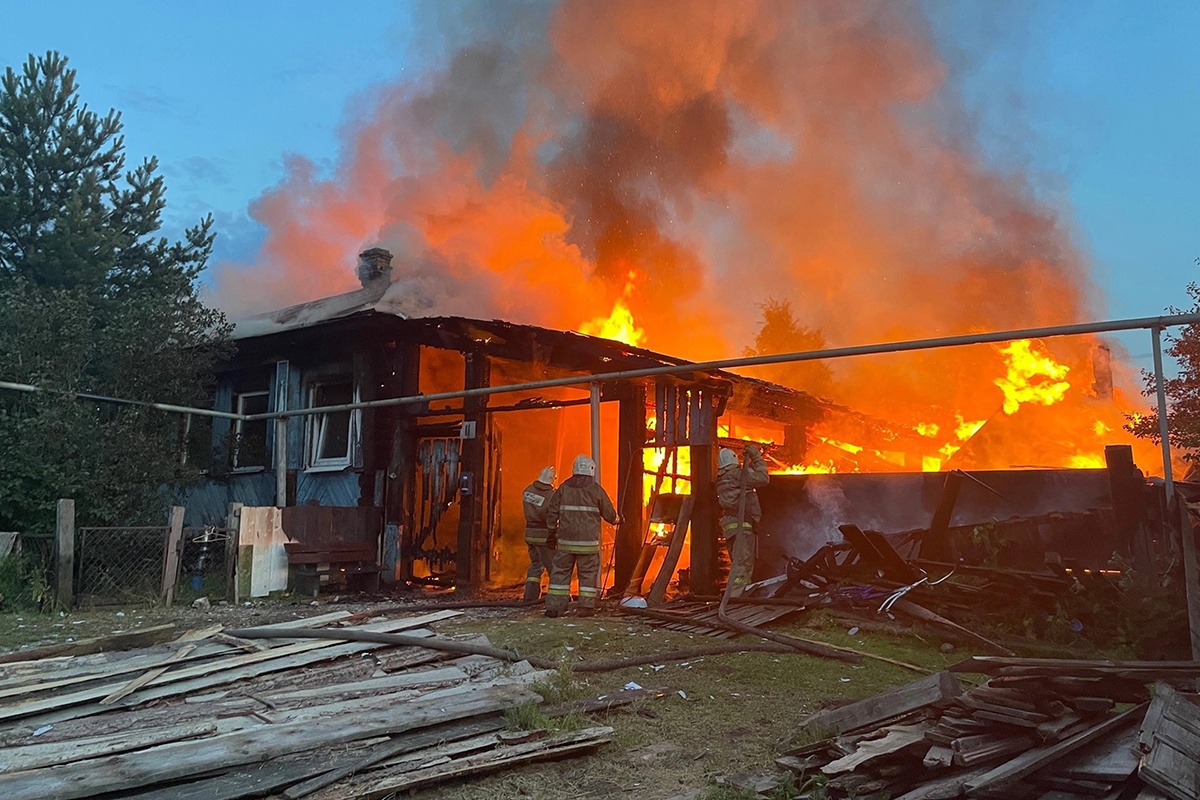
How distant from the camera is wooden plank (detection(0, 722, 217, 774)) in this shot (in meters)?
4.07

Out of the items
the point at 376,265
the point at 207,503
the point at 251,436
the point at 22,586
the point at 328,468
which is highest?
the point at 376,265

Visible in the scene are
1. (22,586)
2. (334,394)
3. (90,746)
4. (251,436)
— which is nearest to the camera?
(90,746)

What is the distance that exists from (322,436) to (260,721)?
9.39 m

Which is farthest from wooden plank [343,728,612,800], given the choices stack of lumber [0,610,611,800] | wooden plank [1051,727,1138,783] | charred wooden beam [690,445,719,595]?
charred wooden beam [690,445,719,595]

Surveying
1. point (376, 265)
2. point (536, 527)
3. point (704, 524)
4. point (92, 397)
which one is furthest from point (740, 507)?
point (376, 265)

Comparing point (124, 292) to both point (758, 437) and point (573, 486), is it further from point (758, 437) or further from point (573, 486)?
point (758, 437)

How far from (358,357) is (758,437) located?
8.72 meters

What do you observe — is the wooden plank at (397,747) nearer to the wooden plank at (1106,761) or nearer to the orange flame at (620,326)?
the wooden plank at (1106,761)

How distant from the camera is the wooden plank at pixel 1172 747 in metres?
3.11

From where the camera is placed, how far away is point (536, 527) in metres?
10.2

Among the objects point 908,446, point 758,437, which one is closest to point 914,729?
point 758,437

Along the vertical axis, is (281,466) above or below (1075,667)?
above

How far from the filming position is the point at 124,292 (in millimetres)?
15445

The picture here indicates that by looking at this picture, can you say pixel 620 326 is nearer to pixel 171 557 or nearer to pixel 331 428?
pixel 331 428
